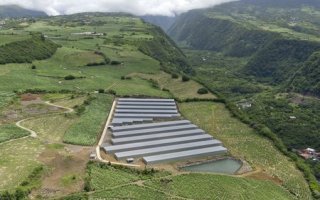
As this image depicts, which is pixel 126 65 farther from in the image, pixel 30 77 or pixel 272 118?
pixel 272 118

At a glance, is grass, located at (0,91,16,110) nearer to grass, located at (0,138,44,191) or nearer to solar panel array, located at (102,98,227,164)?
grass, located at (0,138,44,191)

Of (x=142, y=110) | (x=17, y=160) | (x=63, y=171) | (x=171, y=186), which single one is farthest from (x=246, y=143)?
(x=17, y=160)

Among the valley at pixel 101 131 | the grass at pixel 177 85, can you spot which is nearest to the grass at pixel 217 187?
the valley at pixel 101 131

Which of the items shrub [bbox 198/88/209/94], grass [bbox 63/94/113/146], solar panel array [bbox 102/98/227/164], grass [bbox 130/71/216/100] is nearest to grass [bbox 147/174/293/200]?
solar panel array [bbox 102/98/227/164]

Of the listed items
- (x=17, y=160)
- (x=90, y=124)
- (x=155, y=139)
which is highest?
(x=17, y=160)

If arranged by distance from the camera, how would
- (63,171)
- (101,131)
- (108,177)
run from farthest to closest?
(101,131) → (63,171) → (108,177)

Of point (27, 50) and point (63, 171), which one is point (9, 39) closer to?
point (27, 50)

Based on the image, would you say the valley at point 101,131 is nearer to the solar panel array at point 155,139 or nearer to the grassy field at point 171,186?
the grassy field at point 171,186
